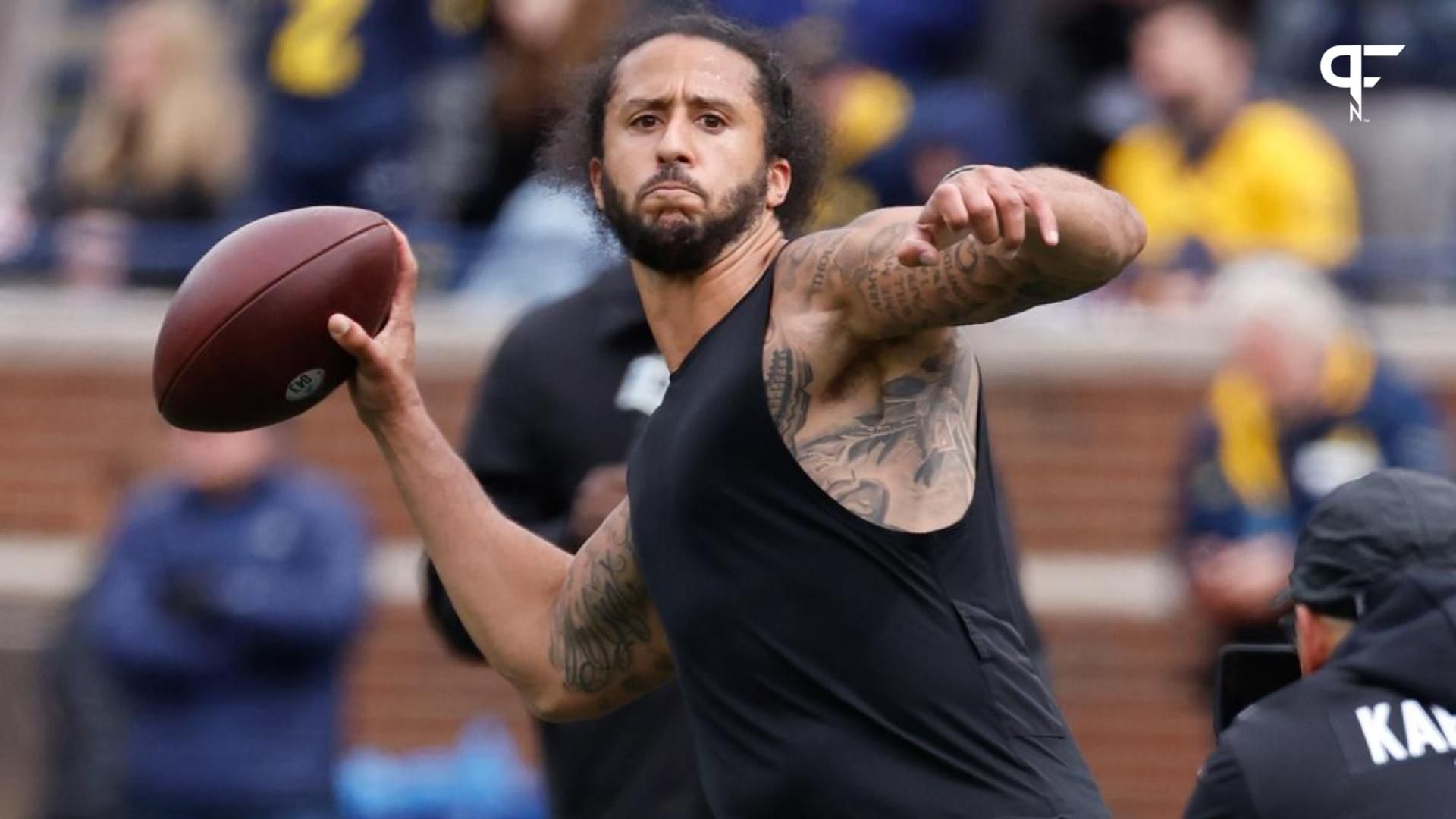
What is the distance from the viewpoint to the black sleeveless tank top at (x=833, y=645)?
13.1 ft

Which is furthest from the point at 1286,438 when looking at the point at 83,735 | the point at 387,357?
the point at 387,357

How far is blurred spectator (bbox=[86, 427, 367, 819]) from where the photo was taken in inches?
316

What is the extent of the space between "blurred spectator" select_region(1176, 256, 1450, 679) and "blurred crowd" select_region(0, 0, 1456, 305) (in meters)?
1.11

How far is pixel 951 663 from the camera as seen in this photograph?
13.1 feet

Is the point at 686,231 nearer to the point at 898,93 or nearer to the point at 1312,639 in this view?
the point at 1312,639

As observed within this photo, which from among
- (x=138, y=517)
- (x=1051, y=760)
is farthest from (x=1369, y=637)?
(x=138, y=517)

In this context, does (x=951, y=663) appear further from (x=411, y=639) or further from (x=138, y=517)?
(x=411, y=639)

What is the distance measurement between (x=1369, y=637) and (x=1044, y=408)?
575 cm

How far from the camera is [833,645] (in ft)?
13.1

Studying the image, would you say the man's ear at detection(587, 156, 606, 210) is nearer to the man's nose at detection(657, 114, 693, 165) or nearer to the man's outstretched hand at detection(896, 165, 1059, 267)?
the man's nose at detection(657, 114, 693, 165)

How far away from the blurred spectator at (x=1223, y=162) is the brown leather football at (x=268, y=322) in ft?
15.9

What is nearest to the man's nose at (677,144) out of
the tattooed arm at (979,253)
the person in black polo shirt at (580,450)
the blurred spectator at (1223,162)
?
the tattooed arm at (979,253)

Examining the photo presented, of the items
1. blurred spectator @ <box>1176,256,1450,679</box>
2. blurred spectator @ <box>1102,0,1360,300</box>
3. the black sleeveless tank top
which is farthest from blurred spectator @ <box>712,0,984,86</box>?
the black sleeveless tank top

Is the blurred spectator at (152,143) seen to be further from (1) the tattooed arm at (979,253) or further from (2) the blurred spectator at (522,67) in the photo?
(1) the tattooed arm at (979,253)
